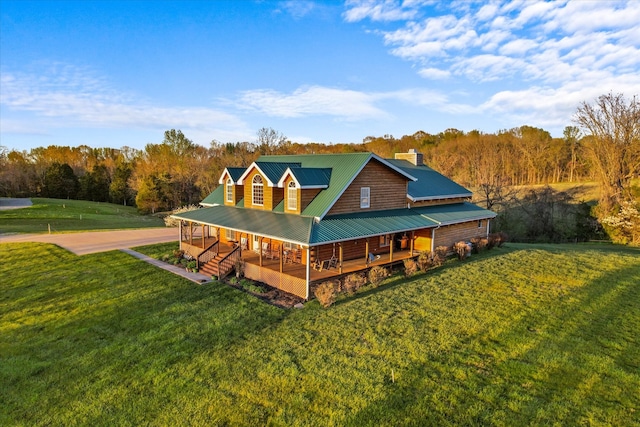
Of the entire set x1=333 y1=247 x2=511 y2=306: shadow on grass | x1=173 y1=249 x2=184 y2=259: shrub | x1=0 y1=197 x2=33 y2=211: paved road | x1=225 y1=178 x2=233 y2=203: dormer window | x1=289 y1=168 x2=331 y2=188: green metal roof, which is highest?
x1=289 y1=168 x2=331 y2=188: green metal roof

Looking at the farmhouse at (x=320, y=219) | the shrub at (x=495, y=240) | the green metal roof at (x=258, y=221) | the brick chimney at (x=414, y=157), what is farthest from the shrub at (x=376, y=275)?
the brick chimney at (x=414, y=157)

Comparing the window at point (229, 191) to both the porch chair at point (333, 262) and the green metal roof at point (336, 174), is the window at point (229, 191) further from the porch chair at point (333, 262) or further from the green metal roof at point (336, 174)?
the porch chair at point (333, 262)

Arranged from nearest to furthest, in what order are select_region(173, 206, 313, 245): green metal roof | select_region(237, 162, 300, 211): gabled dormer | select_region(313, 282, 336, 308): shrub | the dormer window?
1. select_region(313, 282, 336, 308): shrub
2. select_region(173, 206, 313, 245): green metal roof
3. select_region(237, 162, 300, 211): gabled dormer
4. the dormer window

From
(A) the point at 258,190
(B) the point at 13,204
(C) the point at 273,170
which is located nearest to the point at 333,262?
(C) the point at 273,170

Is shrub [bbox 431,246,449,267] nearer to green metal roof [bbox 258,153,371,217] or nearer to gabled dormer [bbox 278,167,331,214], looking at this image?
green metal roof [bbox 258,153,371,217]

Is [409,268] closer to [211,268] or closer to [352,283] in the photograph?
[352,283]

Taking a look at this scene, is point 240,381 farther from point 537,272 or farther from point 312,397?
point 537,272

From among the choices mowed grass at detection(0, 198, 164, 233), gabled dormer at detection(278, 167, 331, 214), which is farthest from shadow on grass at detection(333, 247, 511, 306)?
mowed grass at detection(0, 198, 164, 233)
